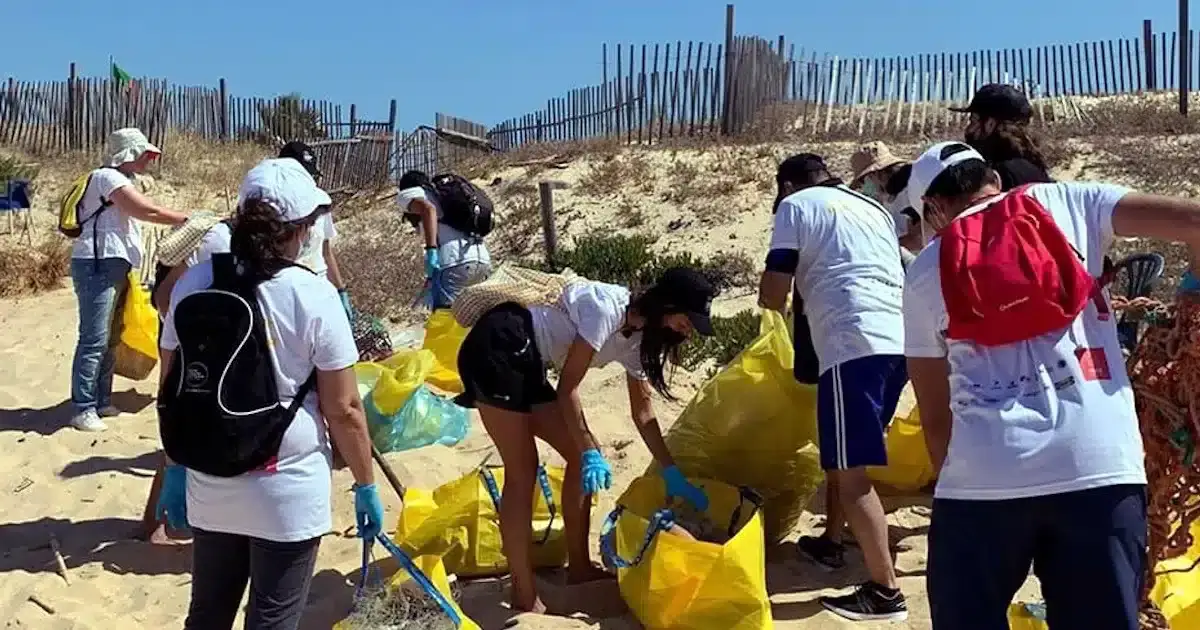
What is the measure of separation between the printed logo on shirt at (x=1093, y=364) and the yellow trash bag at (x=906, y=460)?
89.6 inches

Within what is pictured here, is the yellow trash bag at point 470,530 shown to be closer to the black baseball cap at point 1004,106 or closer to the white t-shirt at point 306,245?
the white t-shirt at point 306,245

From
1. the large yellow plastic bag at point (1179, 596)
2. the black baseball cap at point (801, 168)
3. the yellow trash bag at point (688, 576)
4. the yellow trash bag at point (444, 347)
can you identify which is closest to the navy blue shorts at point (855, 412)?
the yellow trash bag at point (688, 576)

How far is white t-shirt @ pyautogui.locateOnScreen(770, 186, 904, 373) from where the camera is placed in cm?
349

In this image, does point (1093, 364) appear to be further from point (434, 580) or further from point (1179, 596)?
point (434, 580)

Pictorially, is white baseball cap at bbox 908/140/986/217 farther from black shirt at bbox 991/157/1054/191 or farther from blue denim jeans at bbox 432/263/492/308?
blue denim jeans at bbox 432/263/492/308

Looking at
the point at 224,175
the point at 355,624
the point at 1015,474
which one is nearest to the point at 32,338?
the point at 355,624

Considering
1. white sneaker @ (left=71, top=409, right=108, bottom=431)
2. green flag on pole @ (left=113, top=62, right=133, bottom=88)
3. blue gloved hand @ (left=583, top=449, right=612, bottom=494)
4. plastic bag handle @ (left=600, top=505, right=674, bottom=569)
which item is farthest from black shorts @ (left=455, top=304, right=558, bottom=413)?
green flag on pole @ (left=113, top=62, right=133, bottom=88)

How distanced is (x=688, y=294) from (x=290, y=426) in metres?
1.20

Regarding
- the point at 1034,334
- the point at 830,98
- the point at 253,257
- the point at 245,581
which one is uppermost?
the point at 830,98

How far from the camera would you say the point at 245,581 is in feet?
8.93

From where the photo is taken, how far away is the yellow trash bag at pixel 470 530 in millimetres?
3965

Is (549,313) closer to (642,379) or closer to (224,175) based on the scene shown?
(642,379)

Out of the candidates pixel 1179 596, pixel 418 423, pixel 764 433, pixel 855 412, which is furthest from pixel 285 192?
pixel 418 423

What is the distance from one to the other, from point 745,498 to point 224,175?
47.4 feet
